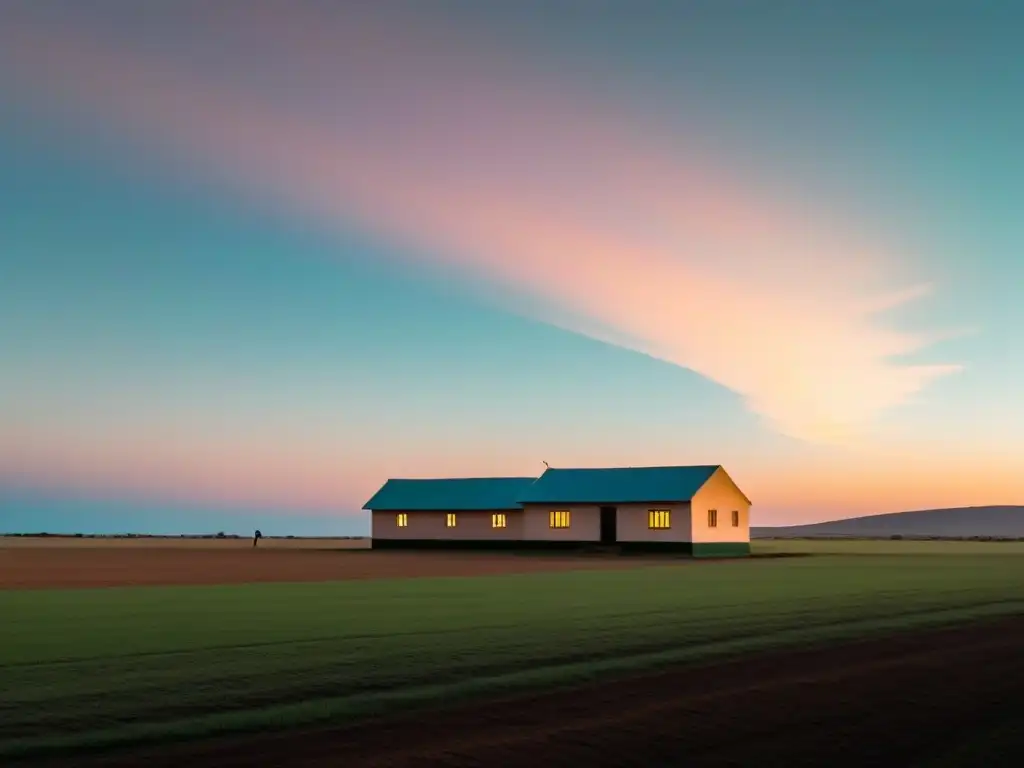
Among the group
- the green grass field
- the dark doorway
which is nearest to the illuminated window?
the dark doorway

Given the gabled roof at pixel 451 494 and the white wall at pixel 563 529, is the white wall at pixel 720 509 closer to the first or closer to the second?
the white wall at pixel 563 529

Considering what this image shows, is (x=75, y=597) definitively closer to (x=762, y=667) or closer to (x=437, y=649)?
(x=437, y=649)

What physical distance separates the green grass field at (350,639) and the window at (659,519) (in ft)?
123

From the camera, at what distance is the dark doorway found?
7700 centimetres

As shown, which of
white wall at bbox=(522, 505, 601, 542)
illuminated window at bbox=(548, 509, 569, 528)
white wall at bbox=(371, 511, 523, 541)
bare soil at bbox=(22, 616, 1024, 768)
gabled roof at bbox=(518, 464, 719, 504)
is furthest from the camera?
white wall at bbox=(371, 511, 523, 541)

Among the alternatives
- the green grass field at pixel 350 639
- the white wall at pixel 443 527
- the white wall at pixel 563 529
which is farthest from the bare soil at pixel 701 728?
the white wall at pixel 443 527

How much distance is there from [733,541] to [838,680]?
63822 millimetres

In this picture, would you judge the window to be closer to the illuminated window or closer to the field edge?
the illuminated window

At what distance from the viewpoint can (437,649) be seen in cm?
1789

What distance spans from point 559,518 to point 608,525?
4.26 m

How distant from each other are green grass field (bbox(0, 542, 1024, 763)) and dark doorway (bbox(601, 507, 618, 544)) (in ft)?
131

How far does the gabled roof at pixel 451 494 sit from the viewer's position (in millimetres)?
83562

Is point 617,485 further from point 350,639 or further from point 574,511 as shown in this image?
point 350,639

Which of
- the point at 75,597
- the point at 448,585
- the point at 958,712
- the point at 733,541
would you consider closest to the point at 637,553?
the point at 733,541
